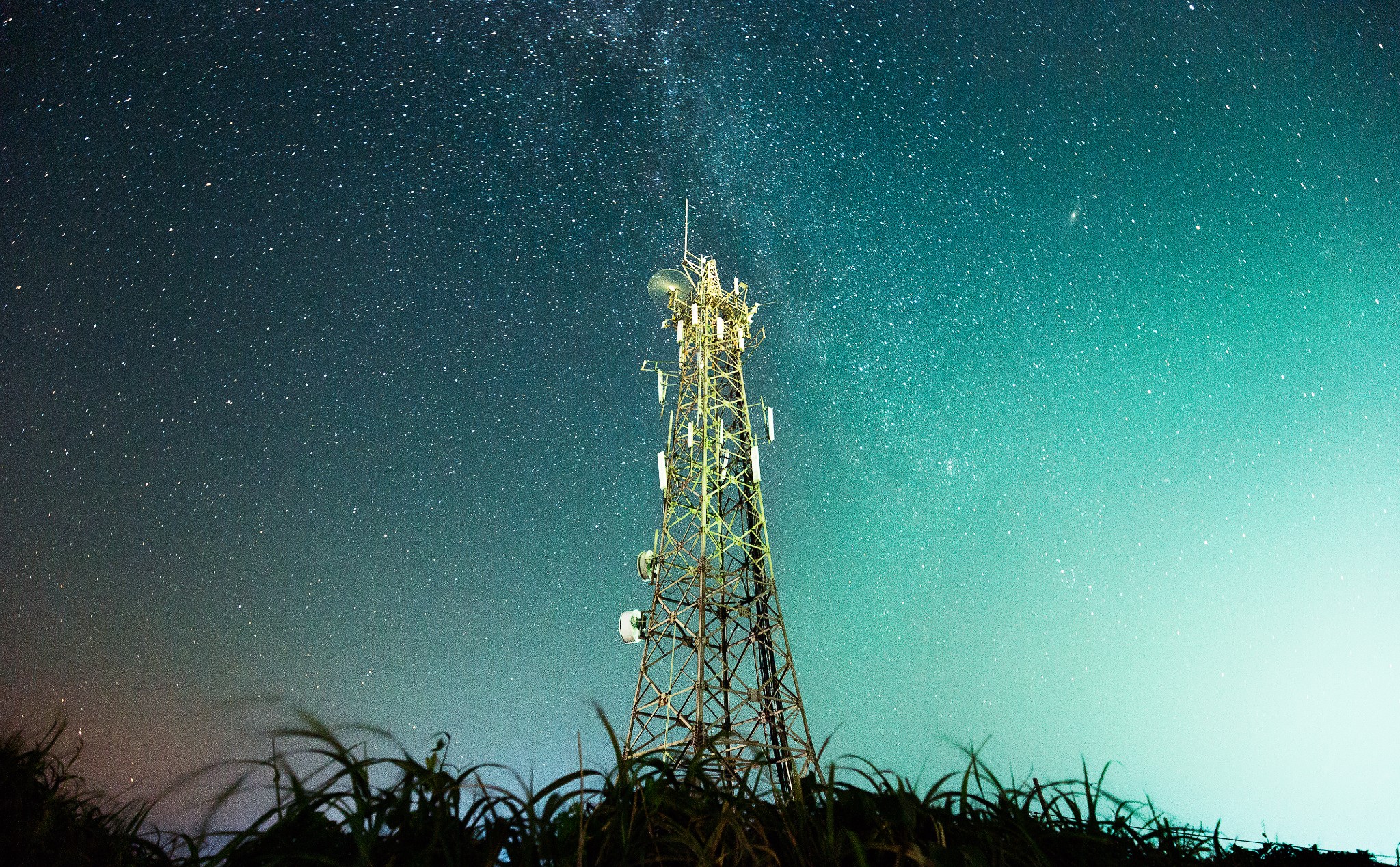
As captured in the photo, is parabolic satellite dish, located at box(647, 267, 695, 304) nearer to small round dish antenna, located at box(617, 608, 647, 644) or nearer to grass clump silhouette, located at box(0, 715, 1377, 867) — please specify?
small round dish antenna, located at box(617, 608, 647, 644)

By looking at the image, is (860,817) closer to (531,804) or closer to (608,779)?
(608,779)

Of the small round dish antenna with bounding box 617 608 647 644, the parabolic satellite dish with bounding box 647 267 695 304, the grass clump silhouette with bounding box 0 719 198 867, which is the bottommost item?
the grass clump silhouette with bounding box 0 719 198 867

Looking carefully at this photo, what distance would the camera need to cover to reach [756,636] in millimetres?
10938

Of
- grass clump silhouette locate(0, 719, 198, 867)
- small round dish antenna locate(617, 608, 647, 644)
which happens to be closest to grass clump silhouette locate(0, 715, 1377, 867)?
grass clump silhouette locate(0, 719, 198, 867)

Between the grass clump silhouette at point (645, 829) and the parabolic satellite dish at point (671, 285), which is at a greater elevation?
the parabolic satellite dish at point (671, 285)

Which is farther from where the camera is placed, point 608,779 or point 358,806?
point 608,779

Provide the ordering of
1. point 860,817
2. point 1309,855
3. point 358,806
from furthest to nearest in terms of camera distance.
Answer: point 1309,855 < point 860,817 < point 358,806

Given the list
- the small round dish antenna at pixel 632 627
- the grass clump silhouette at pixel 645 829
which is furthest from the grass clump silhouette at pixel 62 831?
the small round dish antenna at pixel 632 627

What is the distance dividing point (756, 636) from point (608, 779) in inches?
381

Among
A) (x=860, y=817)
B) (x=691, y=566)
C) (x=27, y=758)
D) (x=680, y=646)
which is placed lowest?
(x=860, y=817)

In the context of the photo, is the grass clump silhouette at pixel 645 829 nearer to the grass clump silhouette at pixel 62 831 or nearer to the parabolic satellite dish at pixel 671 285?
the grass clump silhouette at pixel 62 831

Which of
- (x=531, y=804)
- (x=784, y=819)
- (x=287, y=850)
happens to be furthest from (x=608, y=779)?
(x=287, y=850)

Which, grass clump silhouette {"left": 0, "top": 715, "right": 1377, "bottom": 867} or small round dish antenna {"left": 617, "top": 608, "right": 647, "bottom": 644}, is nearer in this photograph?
grass clump silhouette {"left": 0, "top": 715, "right": 1377, "bottom": 867}

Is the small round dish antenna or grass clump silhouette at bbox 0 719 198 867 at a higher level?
the small round dish antenna
